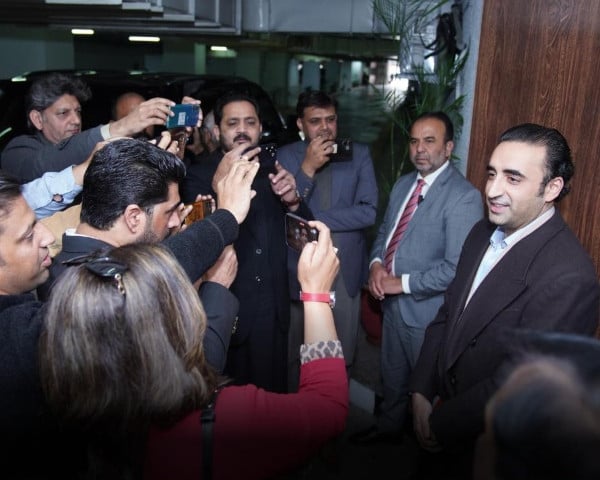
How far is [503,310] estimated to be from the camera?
1568 mm

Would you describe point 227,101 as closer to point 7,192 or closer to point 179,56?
point 7,192

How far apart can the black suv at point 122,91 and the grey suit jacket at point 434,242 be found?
1.99 meters

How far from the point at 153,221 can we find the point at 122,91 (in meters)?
4.20

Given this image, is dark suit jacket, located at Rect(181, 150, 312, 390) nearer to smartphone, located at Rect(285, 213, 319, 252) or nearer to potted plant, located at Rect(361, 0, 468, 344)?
smartphone, located at Rect(285, 213, 319, 252)

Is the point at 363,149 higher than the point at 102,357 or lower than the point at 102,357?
higher

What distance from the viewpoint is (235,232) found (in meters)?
1.55

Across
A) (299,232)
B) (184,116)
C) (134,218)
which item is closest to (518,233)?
(299,232)

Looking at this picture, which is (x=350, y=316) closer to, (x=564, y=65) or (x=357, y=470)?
(x=357, y=470)

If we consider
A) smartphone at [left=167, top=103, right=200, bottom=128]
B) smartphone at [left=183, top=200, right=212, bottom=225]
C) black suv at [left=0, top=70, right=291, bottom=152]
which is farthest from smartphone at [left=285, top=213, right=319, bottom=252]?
black suv at [left=0, top=70, right=291, bottom=152]

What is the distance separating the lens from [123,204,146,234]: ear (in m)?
1.50

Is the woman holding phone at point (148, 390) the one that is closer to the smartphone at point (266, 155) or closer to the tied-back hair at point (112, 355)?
the tied-back hair at point (112, 355)

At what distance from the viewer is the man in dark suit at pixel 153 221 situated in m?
1.43

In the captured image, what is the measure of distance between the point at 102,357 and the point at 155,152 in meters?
0.80

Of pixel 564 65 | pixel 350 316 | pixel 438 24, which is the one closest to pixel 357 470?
pixel 350 316
